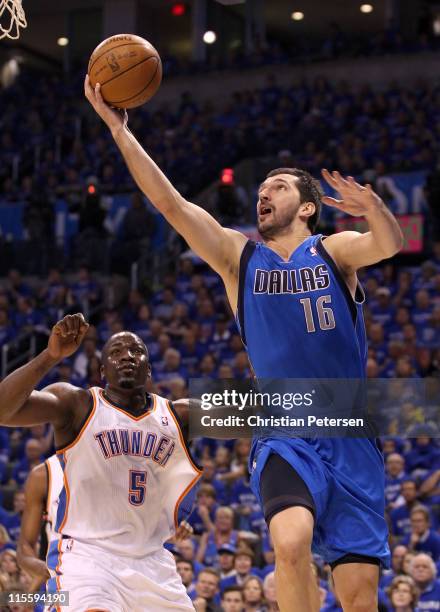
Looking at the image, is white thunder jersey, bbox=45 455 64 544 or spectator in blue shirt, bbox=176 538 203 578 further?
spectator in blue shirt, bbox=176 538 203 578

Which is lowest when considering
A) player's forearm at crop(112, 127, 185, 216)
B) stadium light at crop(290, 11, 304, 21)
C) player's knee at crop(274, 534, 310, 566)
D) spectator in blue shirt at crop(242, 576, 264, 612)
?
player's knee at crop(274, 534, 310, 566)

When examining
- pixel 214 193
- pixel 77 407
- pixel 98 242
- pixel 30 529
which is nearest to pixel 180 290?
pixel 98 242

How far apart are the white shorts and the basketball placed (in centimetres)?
220

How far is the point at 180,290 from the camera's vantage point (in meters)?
16.1

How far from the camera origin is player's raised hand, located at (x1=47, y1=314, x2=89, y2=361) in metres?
4.52

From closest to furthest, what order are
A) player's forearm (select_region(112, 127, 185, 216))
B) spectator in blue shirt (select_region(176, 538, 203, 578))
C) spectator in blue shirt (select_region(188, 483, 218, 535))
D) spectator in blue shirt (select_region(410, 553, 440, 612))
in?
player's forearm (select_region(112, 127, 185, 216)) → spectator in blue shirt (select_region(410, 553, 440, 612)) → spectator in blue shirt (select_region(176, 538, 203, 578)) → spectator in blue shirt (select_region(188, 483, 218, 535))

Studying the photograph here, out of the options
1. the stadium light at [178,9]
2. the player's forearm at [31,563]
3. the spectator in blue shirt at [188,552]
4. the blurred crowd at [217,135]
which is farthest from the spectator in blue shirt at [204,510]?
Result: the stadium light at [178,9]

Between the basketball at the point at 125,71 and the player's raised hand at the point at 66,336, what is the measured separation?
111 cm

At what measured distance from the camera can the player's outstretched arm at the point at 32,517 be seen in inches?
255

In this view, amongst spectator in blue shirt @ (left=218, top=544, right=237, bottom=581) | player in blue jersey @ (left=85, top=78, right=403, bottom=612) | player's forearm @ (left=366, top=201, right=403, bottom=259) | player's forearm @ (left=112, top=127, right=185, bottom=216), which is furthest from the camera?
spectator in blue shirt @ (left=218, top=544, right=237, bottom=581)

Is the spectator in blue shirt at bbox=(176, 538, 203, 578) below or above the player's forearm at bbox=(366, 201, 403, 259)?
below

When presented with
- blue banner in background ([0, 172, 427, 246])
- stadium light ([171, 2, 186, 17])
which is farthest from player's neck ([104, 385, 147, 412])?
stadium light ([171, 2, 186, 17])

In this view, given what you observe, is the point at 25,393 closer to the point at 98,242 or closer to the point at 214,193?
the point at 98,242

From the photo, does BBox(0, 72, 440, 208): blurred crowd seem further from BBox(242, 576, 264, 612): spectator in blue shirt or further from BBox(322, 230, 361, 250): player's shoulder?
BBox(322, 230, 361, 250): player's shoulder
